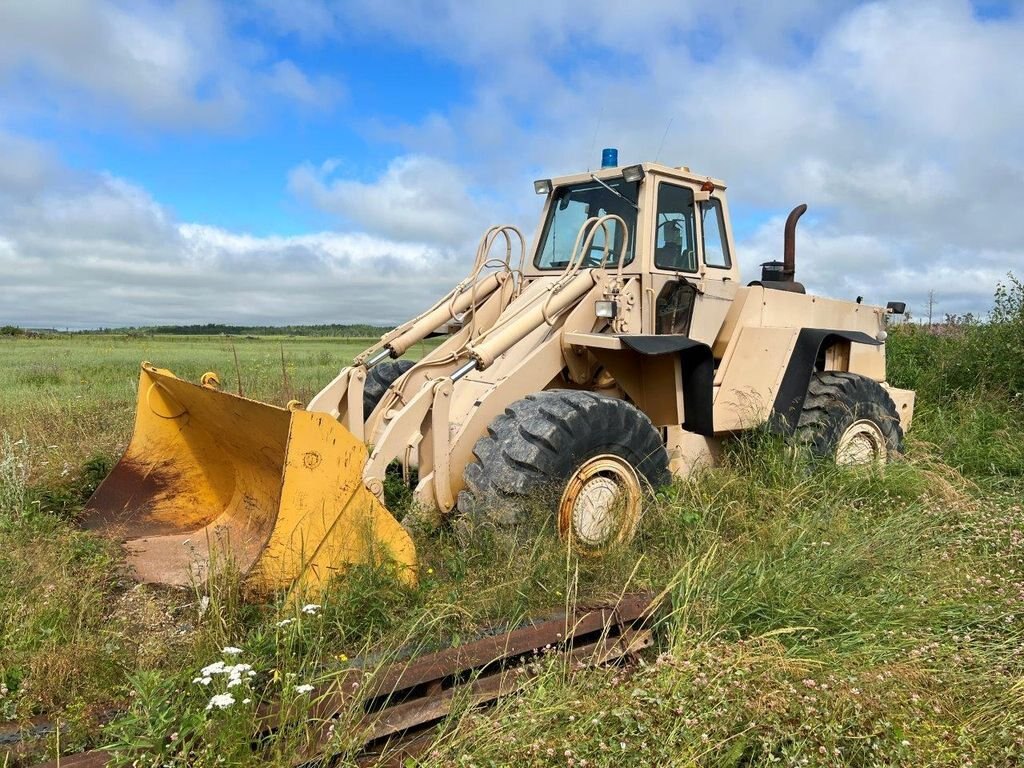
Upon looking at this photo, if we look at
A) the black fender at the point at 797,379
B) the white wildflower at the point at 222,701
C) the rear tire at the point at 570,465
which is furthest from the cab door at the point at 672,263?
the white wildflower at the point at 222,701

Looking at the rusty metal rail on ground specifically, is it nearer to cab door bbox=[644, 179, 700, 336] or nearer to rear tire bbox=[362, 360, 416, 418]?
cab door bbox=[644, 179, 700, 336]

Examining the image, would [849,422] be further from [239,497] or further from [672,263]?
[239,497]

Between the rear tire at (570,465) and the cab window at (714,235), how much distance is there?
197 cm

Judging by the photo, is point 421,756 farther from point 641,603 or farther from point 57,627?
point 57,627

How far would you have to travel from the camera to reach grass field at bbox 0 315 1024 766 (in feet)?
8.84

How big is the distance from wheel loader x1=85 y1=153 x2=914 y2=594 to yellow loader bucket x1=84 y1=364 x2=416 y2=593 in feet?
0.04

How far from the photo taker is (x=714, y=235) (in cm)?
645

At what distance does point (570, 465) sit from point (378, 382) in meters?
2.91

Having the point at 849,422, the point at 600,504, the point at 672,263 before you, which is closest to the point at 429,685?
the point at 600,504

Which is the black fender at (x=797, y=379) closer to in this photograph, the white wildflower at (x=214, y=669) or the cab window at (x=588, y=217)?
the cab window at (x=588, y=217)

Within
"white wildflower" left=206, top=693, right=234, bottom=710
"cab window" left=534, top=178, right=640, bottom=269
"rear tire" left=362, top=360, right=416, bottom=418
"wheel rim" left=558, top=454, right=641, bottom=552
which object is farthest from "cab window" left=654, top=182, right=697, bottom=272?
"white wildflower" left=206, top=693, right=234, bottom=710

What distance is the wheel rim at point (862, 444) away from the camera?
6586 mm

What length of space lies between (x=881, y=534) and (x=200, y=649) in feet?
12.1

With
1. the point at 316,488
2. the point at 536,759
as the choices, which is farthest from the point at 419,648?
the point at 316,488
